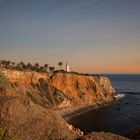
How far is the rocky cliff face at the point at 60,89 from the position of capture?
79.7 m

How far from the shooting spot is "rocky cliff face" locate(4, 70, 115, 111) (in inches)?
3137

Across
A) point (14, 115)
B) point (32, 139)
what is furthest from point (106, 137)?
point (14, 115)

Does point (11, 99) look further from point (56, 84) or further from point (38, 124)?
point (56, 84)

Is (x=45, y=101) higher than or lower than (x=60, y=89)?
lower

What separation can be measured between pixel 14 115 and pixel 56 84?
74.3m

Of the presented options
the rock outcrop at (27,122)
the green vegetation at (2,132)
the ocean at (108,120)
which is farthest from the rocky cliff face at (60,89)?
the green vegetation at (2,132)

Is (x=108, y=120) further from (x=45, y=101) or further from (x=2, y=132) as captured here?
(x=2, y=132)

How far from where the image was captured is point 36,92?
82.5 meters

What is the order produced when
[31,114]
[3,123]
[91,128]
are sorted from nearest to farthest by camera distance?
[3,123], [31,114], [91,128]

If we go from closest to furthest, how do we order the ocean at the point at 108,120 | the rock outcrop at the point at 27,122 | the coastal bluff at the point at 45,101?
the rock outcrop at the point at 27,122
the coastal bluff at the point at 45,101
the ocean at the point at 108,120

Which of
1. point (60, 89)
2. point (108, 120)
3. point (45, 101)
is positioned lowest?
point (108, 120)

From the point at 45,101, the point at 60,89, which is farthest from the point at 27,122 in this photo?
the point at 60,89

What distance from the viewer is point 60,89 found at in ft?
304

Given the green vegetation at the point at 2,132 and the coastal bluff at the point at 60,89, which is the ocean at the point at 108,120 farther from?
the green vegetation at the point at 2,132
